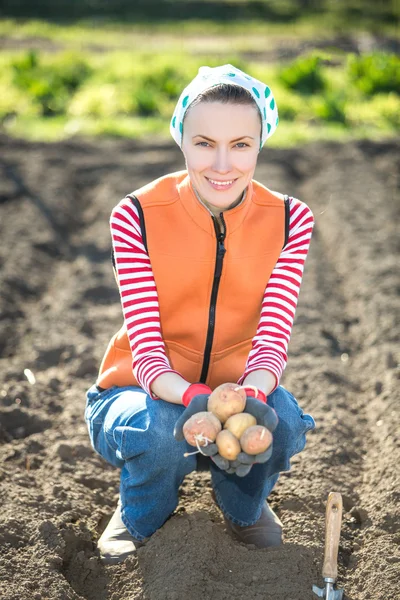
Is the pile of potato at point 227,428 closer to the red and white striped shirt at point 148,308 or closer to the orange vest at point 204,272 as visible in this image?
the red and white striped shirt at point 148,308

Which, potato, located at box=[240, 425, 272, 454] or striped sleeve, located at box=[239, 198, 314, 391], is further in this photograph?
striped sleeve, located at box=[239, 198, 314, 391]

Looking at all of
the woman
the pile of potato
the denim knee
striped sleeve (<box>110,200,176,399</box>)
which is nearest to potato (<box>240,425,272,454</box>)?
the pile of potato

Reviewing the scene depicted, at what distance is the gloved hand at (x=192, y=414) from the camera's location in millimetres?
2223

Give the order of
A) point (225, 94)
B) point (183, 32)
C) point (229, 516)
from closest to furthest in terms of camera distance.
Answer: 1. point (225, 94)
2. point (229, 516)
3. point (183, 32)

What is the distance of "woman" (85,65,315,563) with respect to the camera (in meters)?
2.45

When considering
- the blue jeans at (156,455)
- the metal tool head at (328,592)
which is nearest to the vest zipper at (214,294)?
the blue jeans at (156,455)

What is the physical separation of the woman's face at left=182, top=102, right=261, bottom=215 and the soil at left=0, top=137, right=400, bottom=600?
1099 mm

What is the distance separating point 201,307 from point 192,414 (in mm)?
468

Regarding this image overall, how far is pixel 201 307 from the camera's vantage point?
8.69ft

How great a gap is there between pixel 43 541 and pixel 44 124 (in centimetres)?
589

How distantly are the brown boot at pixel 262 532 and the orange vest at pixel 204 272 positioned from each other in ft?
1.64

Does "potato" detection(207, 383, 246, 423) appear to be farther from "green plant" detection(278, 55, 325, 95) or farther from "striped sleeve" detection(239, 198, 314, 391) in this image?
"green plant" detection(278, 55, 325, 95)

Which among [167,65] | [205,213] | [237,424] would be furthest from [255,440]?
[167,65]

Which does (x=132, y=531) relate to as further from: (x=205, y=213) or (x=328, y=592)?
(x=205, y=213)
